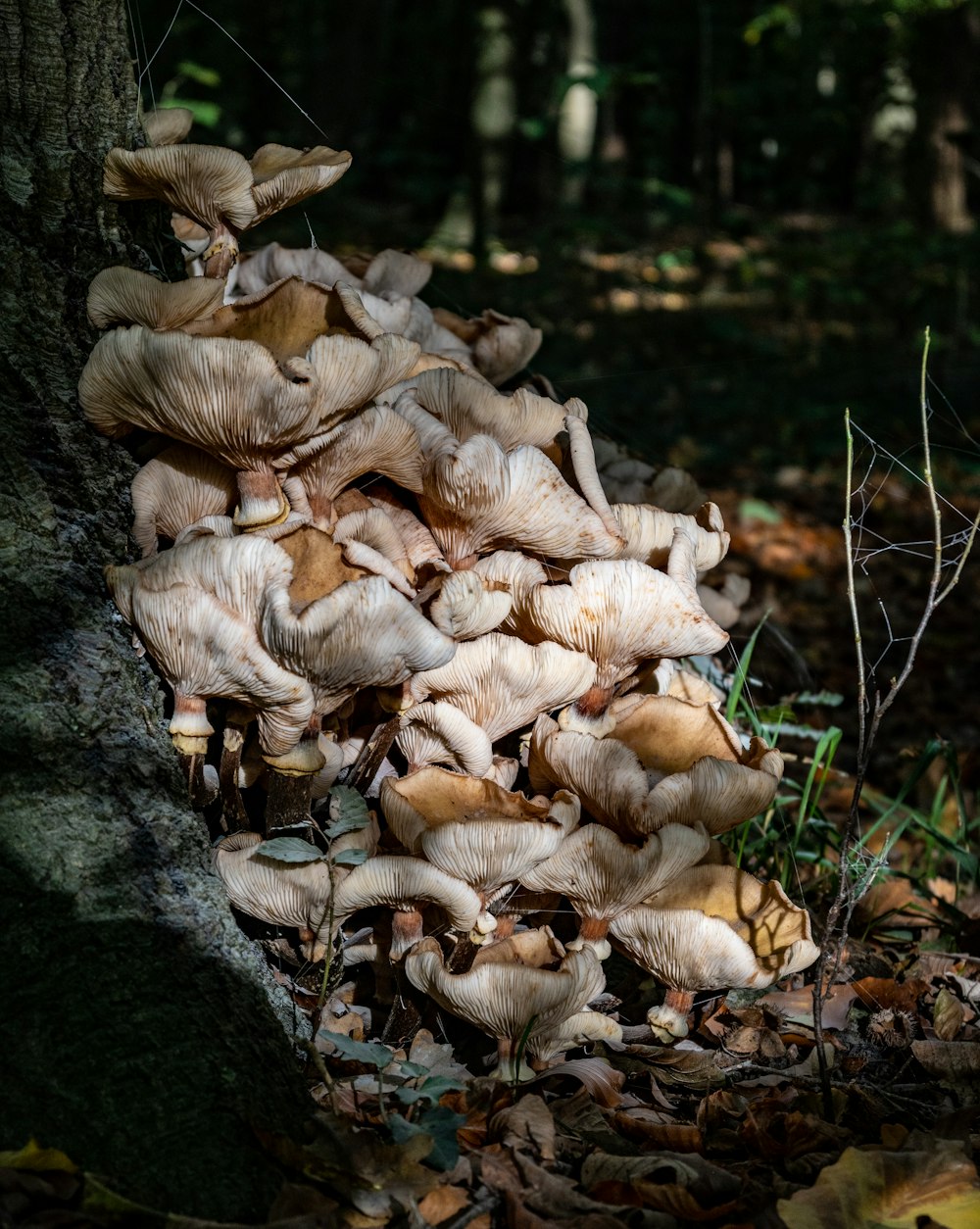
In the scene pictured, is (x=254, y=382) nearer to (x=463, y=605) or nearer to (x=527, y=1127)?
(x=463, y=605)

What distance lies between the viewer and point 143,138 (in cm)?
264

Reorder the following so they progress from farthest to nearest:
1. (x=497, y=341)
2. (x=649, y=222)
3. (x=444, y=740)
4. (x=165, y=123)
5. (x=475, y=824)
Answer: (x=649, y=222)
(x=497, y=341)
(x=165, y=123)
(x=444, y=740)
(x=475, y=824)

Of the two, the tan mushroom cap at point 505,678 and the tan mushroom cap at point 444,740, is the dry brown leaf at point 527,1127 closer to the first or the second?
the tan mushroom cap at point 444,740

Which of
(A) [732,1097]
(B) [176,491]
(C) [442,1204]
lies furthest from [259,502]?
(A) [732,1097]

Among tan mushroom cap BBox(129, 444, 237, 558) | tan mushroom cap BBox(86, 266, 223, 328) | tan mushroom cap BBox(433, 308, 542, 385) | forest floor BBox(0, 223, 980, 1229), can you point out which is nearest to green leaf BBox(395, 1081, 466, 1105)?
forest floor BBox(0, 223, 980, 1229)

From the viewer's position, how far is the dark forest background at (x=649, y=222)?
10773 mm

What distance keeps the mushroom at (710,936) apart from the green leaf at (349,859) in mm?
680

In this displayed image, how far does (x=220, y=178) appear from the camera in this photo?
94.7 inches

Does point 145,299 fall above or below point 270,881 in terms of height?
above

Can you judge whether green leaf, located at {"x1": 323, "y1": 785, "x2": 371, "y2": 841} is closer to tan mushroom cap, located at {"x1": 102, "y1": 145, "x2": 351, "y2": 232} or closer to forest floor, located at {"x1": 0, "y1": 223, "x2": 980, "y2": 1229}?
forest floor, located at {"x1": 0, "y1": 223, "x2": 980, "y2": 1229}

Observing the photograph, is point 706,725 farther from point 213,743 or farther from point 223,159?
point 223,159

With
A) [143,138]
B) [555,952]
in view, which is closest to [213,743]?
[555,952]

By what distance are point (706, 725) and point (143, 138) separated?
6.85 feet

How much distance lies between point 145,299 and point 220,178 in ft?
1.27
